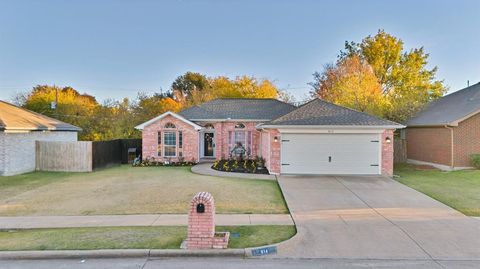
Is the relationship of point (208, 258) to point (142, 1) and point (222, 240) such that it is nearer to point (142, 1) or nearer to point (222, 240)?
point (222, 240)

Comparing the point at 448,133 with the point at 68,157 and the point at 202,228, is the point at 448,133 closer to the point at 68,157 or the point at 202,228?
the point at 202,228

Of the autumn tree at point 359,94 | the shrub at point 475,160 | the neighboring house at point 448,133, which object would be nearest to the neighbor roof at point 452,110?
the neighboring house at point 448,133

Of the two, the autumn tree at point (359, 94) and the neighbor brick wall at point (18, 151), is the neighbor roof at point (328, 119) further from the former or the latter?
the neighbor brick wall at point (18, 151)

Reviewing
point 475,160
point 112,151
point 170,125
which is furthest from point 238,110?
point 475,160

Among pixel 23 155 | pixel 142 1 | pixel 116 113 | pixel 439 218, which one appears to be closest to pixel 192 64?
pixel 116 113

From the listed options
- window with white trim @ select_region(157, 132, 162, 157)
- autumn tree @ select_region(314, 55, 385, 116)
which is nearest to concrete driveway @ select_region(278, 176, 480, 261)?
autumn tree @ select_region(314, 55, 385, 116)
